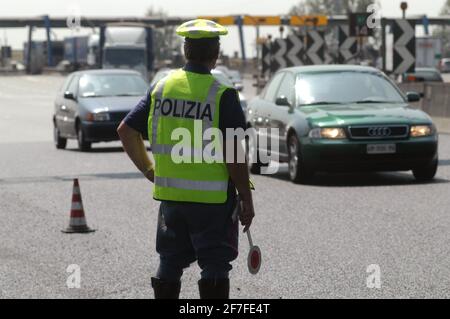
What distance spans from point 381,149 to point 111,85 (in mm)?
10739

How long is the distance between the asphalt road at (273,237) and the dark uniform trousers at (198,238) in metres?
2.18

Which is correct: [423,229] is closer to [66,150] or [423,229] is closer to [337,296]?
[337,296]

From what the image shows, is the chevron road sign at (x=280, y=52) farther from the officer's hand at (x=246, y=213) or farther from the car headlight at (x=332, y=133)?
the officer's hand at (x=246, y=213)

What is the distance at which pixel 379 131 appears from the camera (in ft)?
53.4

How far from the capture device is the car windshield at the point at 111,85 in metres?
25.9

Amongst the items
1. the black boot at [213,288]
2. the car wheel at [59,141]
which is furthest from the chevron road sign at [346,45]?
the black boot at [213,288]

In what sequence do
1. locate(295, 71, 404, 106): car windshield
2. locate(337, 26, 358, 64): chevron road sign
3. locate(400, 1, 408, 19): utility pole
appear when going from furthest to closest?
locate(337, 26, 358, 64): chevron road sign → locate(400, 1, 408, 19): utility pole → locate(295, 71, 404, 106): car windshield

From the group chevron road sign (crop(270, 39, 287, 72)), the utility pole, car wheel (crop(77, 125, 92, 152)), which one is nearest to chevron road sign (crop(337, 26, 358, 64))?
the utility pole

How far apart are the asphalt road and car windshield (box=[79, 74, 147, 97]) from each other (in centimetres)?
601

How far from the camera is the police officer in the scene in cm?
590

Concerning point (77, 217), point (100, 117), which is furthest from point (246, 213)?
point (100, 117)

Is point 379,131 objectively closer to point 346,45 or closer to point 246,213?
point 246,213

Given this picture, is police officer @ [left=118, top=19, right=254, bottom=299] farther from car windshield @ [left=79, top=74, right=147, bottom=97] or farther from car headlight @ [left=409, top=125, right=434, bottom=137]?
car windshield @ [left=79, top=74, right=147, bottom=97]


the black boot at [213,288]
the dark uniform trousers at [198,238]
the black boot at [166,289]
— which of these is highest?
the dark uniform trousers at [198,238]
